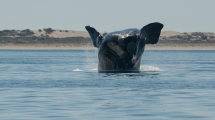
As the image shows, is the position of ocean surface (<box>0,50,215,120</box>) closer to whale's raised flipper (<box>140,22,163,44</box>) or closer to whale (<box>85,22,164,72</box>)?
whale (<box>85,22,164,72</box>)

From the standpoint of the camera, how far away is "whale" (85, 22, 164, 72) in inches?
1115

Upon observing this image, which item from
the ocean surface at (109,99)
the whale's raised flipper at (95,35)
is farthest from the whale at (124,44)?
the ocean surface at (109,99)

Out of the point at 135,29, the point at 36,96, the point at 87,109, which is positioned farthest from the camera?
the point at 135,29

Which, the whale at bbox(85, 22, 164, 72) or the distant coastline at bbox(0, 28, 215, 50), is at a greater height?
the whale at bbox(85, 22, 164, 72)

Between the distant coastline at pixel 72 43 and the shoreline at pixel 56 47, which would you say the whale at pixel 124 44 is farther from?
the shoreline at pixel 56 47

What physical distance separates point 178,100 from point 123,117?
4.50 metres

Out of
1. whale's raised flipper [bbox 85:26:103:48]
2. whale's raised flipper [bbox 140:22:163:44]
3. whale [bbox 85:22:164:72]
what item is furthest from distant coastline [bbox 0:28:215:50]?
whale's raised flipper [bbox 140:22:163:44]

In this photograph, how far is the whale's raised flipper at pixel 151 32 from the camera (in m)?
28.7

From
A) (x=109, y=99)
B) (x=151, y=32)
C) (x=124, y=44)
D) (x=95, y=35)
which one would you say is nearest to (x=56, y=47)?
Result: (x=95, y=35)

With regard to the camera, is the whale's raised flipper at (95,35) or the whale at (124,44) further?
the whale's raised flipper at (95,35)

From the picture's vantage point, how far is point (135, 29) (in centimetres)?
2895

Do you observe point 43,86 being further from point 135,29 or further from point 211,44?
point 211,44

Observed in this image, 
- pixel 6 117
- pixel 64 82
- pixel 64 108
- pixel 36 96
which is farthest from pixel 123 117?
pixel 64 82

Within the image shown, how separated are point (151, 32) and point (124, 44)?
1903 millimetres
